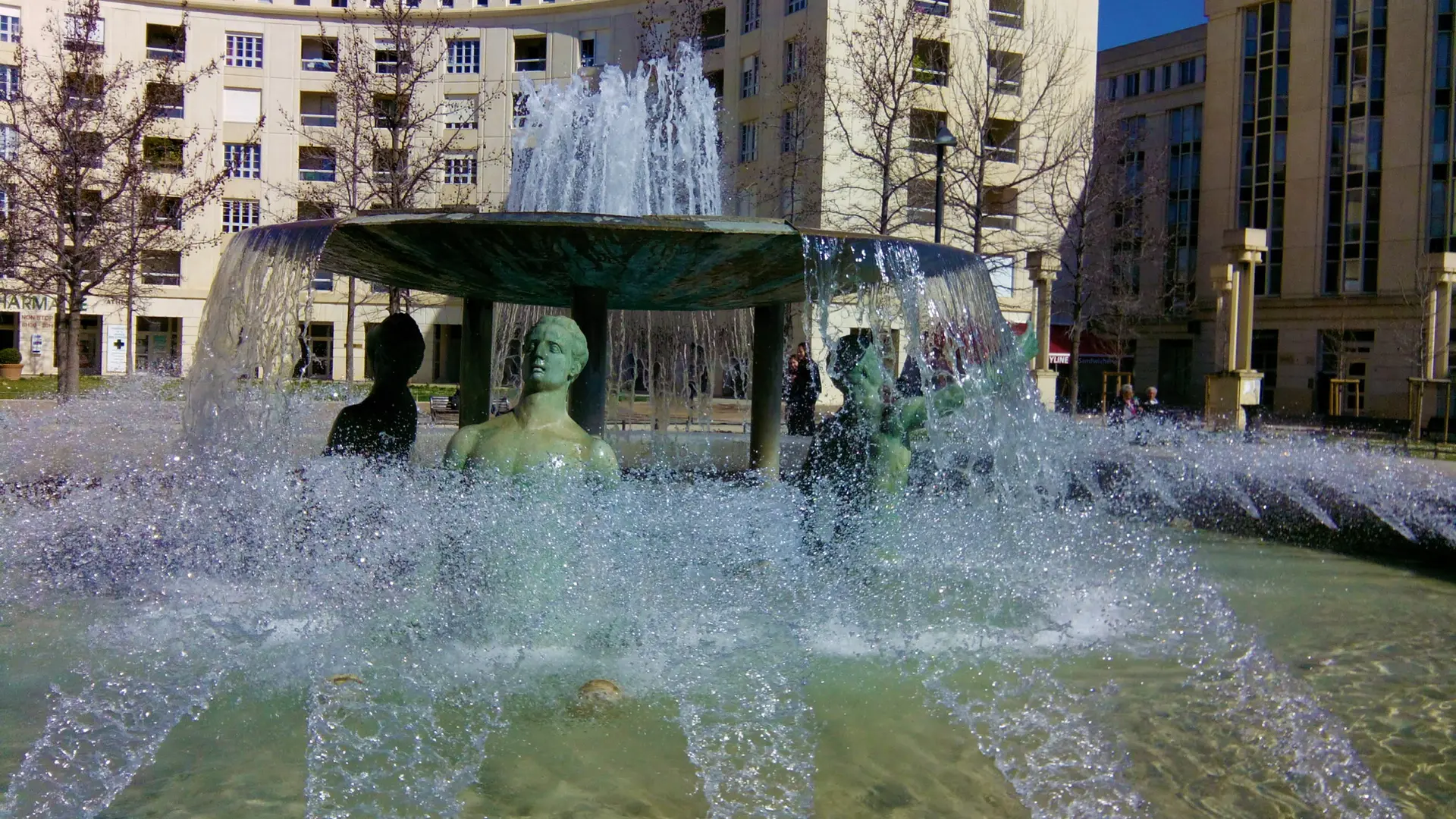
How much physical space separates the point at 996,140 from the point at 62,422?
95.9 ft

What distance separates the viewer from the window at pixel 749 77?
35844 mm

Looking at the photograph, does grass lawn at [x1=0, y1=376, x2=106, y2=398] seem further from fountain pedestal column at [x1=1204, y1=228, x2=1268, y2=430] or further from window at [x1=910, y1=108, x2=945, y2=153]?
fountain pedestal column at [x1=1204, y1=228, x2=1268, y2=430]

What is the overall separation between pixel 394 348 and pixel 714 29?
116 feet

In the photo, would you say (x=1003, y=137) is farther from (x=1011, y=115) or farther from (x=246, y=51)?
(x=246, y=51)

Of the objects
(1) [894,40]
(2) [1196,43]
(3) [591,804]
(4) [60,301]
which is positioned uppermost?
(2) [1196,43]

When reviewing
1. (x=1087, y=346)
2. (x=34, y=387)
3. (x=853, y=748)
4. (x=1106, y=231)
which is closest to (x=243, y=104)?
(x=34, y=387)

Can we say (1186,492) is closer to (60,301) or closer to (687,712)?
(687,712)

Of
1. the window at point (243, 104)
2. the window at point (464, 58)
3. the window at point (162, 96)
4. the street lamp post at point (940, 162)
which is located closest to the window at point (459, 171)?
the window at point (464, 58)

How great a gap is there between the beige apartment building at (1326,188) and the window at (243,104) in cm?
3024

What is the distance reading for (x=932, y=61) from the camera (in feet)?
94.5

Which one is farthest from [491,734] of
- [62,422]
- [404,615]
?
[62,422]

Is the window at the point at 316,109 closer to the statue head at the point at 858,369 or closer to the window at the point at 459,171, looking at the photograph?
the window at the point at 459,171

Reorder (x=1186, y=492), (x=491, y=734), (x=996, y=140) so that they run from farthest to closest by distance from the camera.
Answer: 1. (x=996, y=140)
2. (x=1186, y=492)
3. (x=491, y=734)

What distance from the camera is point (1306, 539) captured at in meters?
9.20
